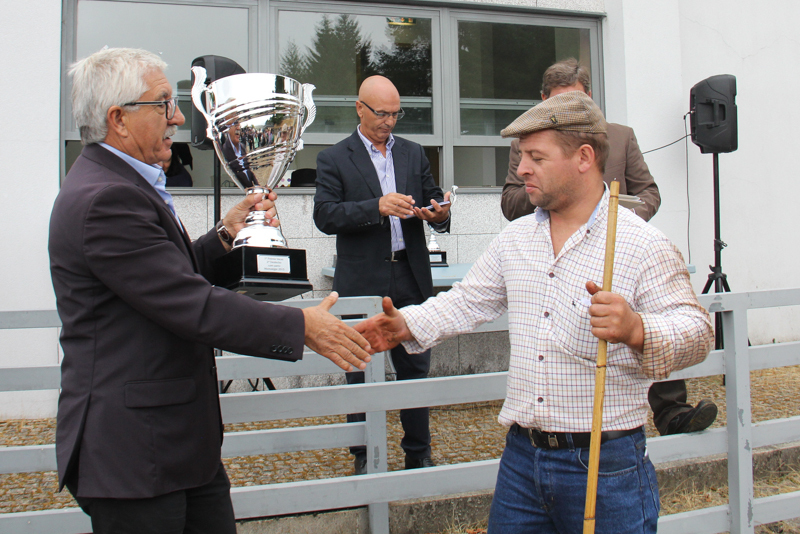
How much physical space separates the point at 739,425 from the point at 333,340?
198 cm

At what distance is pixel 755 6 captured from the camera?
6.90 metres

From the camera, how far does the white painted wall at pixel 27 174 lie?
187 inches

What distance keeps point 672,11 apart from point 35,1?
576cm

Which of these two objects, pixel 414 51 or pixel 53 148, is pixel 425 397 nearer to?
pixel 53 148

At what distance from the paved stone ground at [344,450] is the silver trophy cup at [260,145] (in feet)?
6.02

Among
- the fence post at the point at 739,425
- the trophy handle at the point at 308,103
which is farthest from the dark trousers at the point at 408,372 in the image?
the fence post at the point at 739,425

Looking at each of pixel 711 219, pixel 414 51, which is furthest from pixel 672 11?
pixel 414 51

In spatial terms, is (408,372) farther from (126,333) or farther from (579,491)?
(126,333)

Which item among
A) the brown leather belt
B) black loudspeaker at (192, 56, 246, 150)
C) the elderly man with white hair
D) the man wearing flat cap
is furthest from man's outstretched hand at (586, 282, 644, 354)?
black loudspeaker at (192, 56, 246, 150)

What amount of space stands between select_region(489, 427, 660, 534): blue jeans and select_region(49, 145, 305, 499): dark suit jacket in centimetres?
82

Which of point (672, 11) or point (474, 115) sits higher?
point (672, 11)

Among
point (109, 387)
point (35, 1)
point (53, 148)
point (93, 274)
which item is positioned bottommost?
point (109, 387)

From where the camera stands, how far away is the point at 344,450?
399 centimetres

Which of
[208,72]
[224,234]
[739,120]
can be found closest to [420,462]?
[224,234]
